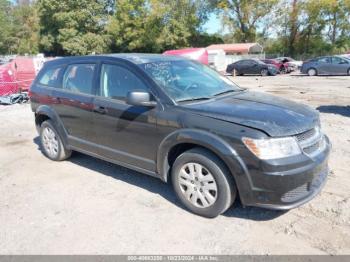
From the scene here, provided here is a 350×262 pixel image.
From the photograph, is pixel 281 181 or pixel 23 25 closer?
pixel 281 181

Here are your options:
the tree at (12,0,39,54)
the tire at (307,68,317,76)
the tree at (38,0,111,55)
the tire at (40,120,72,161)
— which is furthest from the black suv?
the tree at (12,0,39,54)

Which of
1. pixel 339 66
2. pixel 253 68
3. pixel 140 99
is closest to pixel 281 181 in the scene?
pixel 140 99

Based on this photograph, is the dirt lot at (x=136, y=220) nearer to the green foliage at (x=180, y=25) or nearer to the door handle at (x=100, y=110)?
the door handle at (x=100, y=110)

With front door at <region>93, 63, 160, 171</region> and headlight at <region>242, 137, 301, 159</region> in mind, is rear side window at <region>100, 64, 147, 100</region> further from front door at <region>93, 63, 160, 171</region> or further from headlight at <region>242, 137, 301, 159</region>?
headlight at <region>242, 137, 301, 159</region>

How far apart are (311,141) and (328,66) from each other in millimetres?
21392

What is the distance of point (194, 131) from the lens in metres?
3.67

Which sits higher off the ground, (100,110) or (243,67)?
(243,67)

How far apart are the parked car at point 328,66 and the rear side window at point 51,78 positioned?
20674 millimetres

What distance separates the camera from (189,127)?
3732mm

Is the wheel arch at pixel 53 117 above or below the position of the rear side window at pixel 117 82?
below

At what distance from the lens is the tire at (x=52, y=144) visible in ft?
18.7

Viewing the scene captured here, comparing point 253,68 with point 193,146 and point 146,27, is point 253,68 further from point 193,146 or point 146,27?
point 193,146

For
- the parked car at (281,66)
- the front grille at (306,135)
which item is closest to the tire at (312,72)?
the parked car at (281,66)

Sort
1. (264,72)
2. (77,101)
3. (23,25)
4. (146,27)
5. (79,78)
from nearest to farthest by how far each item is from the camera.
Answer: (77,101), (79,78), (264,72), (146,27), (23,25)
